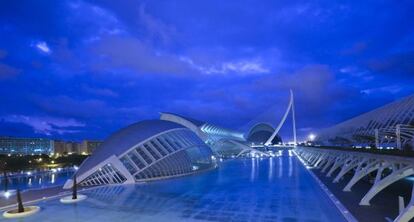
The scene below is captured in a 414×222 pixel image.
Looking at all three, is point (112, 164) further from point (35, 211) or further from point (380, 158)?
point (380, 158)

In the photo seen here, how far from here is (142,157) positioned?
31.3m

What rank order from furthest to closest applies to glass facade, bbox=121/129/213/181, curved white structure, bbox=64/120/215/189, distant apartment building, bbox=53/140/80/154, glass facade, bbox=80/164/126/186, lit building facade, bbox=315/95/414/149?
distant apartment building, bbox=53/140/80/154 < lit building facade, bbox=315/95/414/149 < glass facade, bbox=121/129/213/181 < curved white structure, bbox=64/120/215/189 < glass facade, bbox=80/164/126/186

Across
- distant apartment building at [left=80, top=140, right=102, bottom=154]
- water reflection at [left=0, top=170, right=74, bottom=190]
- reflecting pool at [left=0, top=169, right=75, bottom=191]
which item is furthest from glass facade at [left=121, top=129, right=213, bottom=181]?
distant apartment building at [left=80, top=140, right=102, bottom=154]

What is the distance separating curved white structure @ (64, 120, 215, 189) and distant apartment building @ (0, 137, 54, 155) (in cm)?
10288

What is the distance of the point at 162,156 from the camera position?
32719 mm

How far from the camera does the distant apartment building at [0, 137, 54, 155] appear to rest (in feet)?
406

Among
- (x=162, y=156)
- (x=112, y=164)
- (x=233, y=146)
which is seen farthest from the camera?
(x=233, y=146)

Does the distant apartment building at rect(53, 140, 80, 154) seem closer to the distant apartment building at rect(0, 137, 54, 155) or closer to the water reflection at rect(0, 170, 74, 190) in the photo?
the distant apartment building at rect(0, 137, 54, 155)

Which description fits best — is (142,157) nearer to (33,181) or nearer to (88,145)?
(33,181)

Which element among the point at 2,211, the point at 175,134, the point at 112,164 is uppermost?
the point at 175,134

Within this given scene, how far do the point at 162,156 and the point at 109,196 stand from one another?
1093 centimetres

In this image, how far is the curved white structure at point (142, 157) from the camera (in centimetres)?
2912

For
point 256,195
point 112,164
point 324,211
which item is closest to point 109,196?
point 112,164

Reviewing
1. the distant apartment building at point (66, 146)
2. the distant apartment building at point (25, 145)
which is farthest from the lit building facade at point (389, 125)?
the distant apartment building at point (66, 146)
